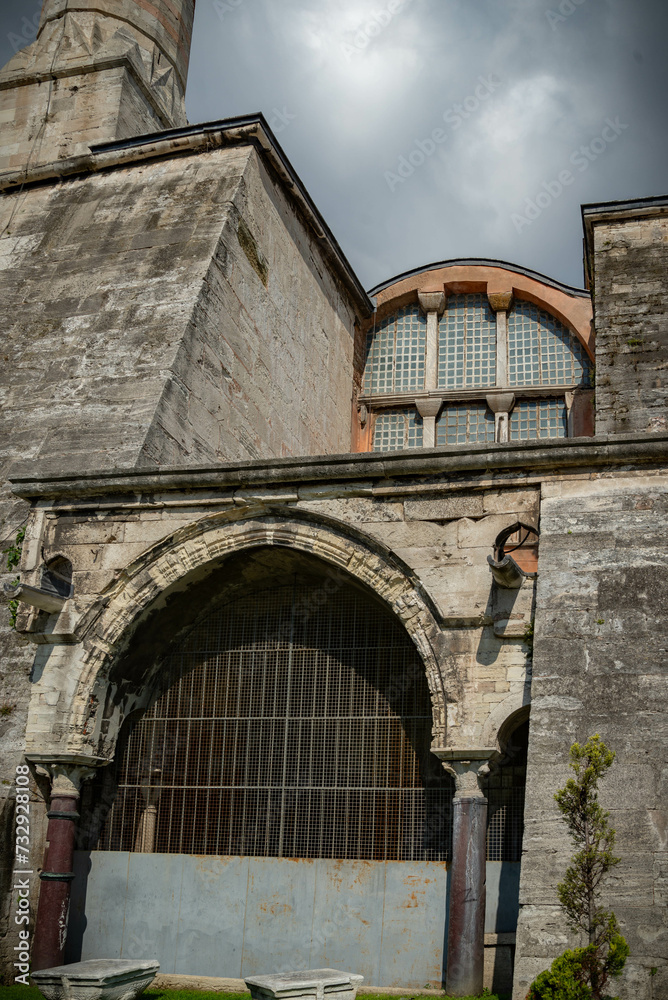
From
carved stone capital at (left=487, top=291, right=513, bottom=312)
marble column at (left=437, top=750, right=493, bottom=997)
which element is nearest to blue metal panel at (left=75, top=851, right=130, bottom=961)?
marble column at (left=437, top=750, right=493, bottom=997)

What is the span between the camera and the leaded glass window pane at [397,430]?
54.1 feet

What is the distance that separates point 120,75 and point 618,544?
13.3 meters

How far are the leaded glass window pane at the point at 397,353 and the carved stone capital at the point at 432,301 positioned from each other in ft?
1.05

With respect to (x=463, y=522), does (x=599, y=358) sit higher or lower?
higher

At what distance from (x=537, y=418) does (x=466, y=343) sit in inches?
72.3

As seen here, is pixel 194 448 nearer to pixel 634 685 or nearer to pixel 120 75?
pixel 634 685

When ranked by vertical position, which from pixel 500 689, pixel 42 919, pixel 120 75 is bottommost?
pixel 42 919

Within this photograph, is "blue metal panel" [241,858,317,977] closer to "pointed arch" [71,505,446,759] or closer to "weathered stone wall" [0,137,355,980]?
"pointed arch" [71,505,446,759]

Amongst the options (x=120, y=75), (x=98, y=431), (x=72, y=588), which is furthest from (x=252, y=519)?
(x=120, y=75)

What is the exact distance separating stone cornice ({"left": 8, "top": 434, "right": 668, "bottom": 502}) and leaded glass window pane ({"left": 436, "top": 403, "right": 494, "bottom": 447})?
6706 mm

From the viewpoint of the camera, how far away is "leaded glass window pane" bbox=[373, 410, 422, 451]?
1648cm

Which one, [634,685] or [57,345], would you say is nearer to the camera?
[634,685]

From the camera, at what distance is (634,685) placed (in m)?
7.43

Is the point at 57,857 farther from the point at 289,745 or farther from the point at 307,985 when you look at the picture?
the point at 307,985
